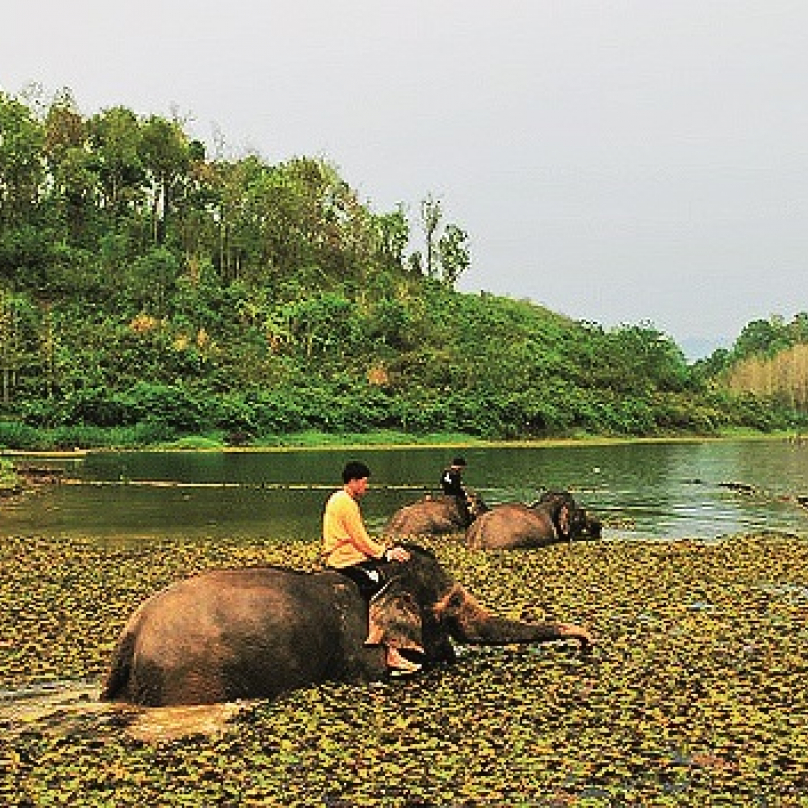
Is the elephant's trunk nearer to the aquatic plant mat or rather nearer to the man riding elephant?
the aquatic plant mat

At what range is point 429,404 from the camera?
85.1m

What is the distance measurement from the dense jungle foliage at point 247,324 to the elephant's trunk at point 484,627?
55628mm

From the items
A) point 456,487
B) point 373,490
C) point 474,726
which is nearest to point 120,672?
point 474,726

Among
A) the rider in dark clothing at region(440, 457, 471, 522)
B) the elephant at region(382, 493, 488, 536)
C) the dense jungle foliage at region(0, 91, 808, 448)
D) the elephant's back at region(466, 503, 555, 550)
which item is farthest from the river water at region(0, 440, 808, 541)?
the dense jungle foliage at region(0, 91, 808, 448)

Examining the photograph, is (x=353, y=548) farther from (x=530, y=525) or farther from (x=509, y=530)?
(x=530, y=525)

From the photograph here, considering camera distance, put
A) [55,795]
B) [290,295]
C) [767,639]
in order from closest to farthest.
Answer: [55,795] < [767,639] < [290,295]

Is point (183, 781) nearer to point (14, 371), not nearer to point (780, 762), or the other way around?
point (780, 762)

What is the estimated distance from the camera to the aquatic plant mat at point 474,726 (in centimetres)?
837

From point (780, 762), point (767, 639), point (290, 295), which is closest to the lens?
point (780, 762)

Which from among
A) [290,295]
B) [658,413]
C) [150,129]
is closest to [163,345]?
[290,295]

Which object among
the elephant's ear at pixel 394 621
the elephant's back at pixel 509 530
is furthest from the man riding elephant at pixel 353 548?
the elephant's back at pixel 509 530

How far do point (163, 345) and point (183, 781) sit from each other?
7448 centimetres

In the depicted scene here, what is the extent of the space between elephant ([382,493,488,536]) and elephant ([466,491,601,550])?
91.7 inches

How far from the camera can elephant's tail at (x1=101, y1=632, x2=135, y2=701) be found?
10586mm
